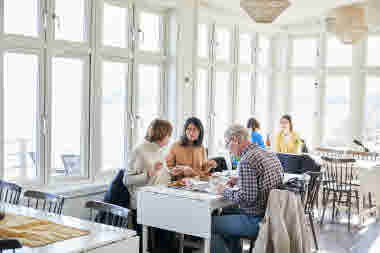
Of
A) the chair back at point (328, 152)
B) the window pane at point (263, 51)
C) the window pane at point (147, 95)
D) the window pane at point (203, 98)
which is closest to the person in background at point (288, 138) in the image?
the chair back at point (328, 152)

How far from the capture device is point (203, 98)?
275 inches

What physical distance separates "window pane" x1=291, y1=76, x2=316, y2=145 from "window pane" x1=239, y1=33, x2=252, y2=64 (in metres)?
1.15

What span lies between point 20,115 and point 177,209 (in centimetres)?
176

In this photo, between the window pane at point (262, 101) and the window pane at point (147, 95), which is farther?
the window pane at point (262, 101)

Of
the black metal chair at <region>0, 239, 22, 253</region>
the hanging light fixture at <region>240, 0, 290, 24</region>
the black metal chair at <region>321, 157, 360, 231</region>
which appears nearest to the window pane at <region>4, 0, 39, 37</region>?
the hanging light fixture at <region>240, 0, 290, 24</region>

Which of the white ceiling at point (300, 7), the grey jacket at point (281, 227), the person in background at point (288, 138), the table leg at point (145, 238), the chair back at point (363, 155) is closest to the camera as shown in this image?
the grey jacket at point (281, 227)

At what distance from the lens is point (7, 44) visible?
415 centimetres

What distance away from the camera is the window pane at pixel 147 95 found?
18.9ft

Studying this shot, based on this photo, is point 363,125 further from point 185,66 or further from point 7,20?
point 7,20

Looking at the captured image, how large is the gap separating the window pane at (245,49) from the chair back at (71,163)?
153 inches

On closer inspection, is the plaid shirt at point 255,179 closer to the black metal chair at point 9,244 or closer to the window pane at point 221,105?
the black metal chair at point 9,244

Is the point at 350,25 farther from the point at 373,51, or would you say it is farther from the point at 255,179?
the point at 255,179

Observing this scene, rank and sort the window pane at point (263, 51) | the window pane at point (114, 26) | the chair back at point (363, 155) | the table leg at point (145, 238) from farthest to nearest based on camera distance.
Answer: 1. the window pane at point (263, 51)
2. the chair back at point (363, 155)
3. the window pane at point (114, 26)
4. the table leg at point (145, 238)

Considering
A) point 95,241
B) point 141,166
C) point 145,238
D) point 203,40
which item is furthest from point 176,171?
point 203,40
